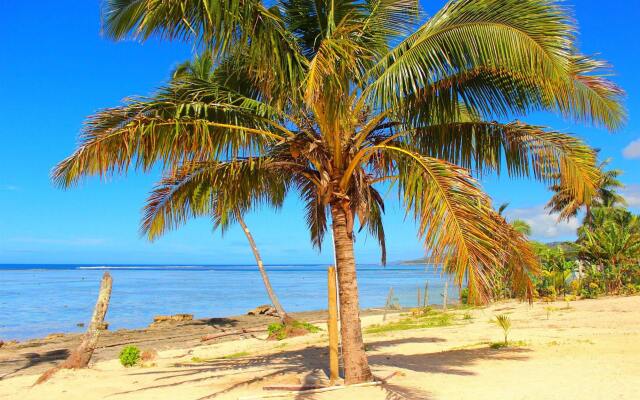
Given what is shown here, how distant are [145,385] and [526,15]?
8.16 m

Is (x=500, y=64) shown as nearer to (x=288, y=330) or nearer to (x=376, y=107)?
(x=376, y=107)

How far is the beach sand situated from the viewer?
294 inches

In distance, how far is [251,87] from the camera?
883 cm

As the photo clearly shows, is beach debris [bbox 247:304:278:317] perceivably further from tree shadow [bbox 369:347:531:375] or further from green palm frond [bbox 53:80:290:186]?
green palm frond [bbox 53:80:290:186]

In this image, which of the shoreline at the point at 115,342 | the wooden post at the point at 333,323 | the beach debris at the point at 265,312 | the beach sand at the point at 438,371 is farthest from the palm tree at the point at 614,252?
the wooden post at the point at 333,323

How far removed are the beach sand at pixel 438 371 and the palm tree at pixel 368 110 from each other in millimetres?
1520

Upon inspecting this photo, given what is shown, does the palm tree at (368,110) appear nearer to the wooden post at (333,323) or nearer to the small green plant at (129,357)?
the wooden post at (333,323)

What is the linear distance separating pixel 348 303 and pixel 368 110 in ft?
9.34

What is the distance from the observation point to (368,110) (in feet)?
26.3

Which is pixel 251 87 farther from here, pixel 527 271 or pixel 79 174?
pixel 527 271

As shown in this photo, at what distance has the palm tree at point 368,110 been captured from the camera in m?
6.18

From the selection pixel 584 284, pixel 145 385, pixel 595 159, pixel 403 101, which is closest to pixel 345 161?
pixel 403 101

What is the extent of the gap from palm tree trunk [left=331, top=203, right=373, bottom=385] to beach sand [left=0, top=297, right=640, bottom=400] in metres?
0.29

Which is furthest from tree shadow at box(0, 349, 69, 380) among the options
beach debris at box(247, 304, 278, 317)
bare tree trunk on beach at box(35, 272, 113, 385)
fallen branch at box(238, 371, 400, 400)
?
beach debris at box(247, 304, 278, 317)
